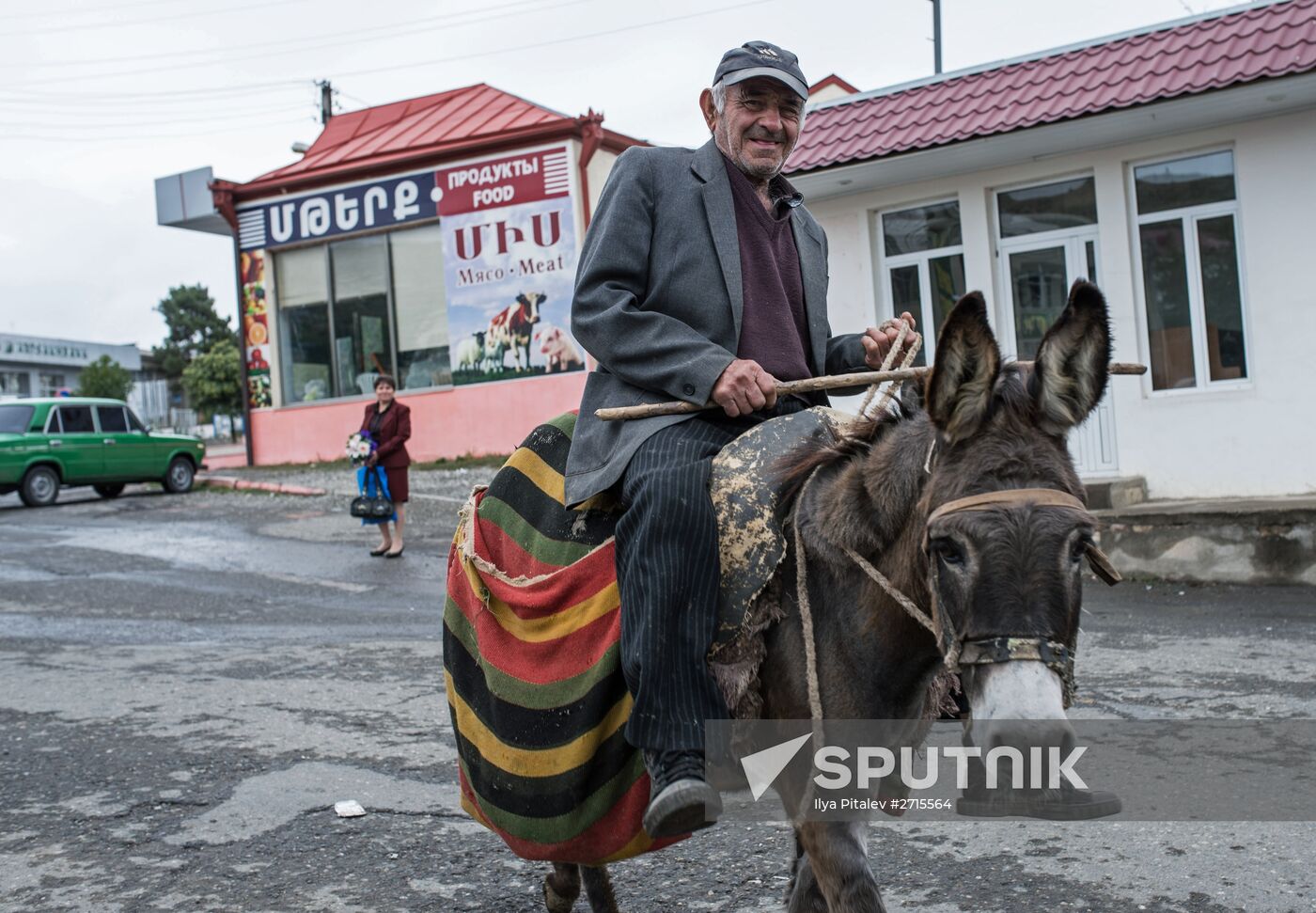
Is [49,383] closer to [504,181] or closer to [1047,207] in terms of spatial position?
[504,181]

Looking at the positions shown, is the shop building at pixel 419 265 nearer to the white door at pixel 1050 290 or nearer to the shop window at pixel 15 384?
the white door at pixel 1050 290

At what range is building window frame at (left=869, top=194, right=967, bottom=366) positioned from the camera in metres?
Answer: 14.3

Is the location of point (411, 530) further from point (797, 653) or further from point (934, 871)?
point (797, 653)

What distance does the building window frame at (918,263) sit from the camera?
14289 mm

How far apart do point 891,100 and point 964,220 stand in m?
1.68

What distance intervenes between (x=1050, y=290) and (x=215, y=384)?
124 feet

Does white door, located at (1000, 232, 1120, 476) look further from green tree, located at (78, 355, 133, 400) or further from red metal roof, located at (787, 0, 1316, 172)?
green tree, located at (78, 355, 133, 400)

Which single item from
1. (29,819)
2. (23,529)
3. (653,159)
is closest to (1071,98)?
(653,159)

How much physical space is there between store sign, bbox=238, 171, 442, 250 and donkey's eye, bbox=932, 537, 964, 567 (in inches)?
773

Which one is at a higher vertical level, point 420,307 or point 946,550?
point 420,307

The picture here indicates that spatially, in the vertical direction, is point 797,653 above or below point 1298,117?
below

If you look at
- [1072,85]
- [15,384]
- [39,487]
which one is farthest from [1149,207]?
[15,384]

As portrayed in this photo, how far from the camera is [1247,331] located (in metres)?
12.1

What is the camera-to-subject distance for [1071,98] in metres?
11.9
